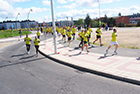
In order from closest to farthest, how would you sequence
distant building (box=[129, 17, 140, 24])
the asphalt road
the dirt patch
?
the asphalt road
the dirt patch
distant building (box=[129, 17, 140, 24])

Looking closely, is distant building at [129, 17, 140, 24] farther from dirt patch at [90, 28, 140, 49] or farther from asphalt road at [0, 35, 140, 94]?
asphalt road at [0, 35, 140, 94]

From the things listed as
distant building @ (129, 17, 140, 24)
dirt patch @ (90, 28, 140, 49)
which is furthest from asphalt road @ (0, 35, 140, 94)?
distant building @ (129, 17, 140, 24)

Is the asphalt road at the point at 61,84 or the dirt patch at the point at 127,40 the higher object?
the dirt patch at the point at 127,40

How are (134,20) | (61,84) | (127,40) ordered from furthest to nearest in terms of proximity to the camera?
(134,20), (127,40), (61,84)

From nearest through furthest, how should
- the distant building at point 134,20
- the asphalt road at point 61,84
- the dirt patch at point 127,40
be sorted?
the asphalt road at point 61,84 → the dirt patch at point 127,40 → the distant building at point 134,20

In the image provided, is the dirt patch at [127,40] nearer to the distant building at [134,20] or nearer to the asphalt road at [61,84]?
the asphalt road at [61,84]

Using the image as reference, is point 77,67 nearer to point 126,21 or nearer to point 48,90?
point 48,90

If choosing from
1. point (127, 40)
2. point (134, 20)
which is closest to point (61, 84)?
point (127, 40)

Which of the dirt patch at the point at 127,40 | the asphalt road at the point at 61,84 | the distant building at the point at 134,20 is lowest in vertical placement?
the asphalt road at the point at 61,84

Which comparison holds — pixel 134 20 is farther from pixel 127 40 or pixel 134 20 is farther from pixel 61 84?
pixel 61 84

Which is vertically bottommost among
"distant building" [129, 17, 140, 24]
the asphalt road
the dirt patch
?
the asphalt road

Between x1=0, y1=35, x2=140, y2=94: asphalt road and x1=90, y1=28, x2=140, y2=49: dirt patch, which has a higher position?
x1=90, y1=28, x2=140, y2=49: dirt patch

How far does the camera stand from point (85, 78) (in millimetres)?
5738

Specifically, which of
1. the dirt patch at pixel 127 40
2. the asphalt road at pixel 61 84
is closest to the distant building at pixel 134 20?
the dirt patch at pixel 127 40
